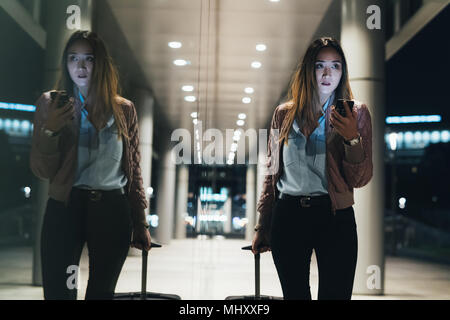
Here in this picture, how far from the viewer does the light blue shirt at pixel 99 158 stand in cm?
304

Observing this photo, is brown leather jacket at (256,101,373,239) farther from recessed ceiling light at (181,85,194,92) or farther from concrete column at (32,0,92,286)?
concrete column at (32,0,92,286)

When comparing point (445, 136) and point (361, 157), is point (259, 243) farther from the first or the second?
point (445, 136)

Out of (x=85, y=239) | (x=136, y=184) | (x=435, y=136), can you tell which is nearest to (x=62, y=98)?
(x=136, y=184)

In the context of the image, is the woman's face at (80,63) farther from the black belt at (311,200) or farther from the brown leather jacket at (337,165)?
the black belt at (311,200)

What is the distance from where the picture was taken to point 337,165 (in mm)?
3002

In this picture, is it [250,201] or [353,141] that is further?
[250,201]

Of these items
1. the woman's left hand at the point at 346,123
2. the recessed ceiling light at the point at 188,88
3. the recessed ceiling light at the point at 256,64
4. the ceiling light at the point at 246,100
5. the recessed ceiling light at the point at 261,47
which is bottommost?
the woman's left hand at the point at 346,123

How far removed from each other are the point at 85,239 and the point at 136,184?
479 mm

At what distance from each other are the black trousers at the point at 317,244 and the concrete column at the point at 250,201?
0.35 meters

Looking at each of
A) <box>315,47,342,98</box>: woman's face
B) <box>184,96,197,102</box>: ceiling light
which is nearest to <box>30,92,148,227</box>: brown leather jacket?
<box>184,96,197,102</box>: ceiling light

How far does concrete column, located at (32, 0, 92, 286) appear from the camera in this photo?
3.20 meters

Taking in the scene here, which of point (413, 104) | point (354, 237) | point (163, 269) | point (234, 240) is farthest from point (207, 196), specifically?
point (413, 104)

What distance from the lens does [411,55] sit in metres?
4.08

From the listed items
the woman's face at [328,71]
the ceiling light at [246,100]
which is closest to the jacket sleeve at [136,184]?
the ceiling light at [246,100]
